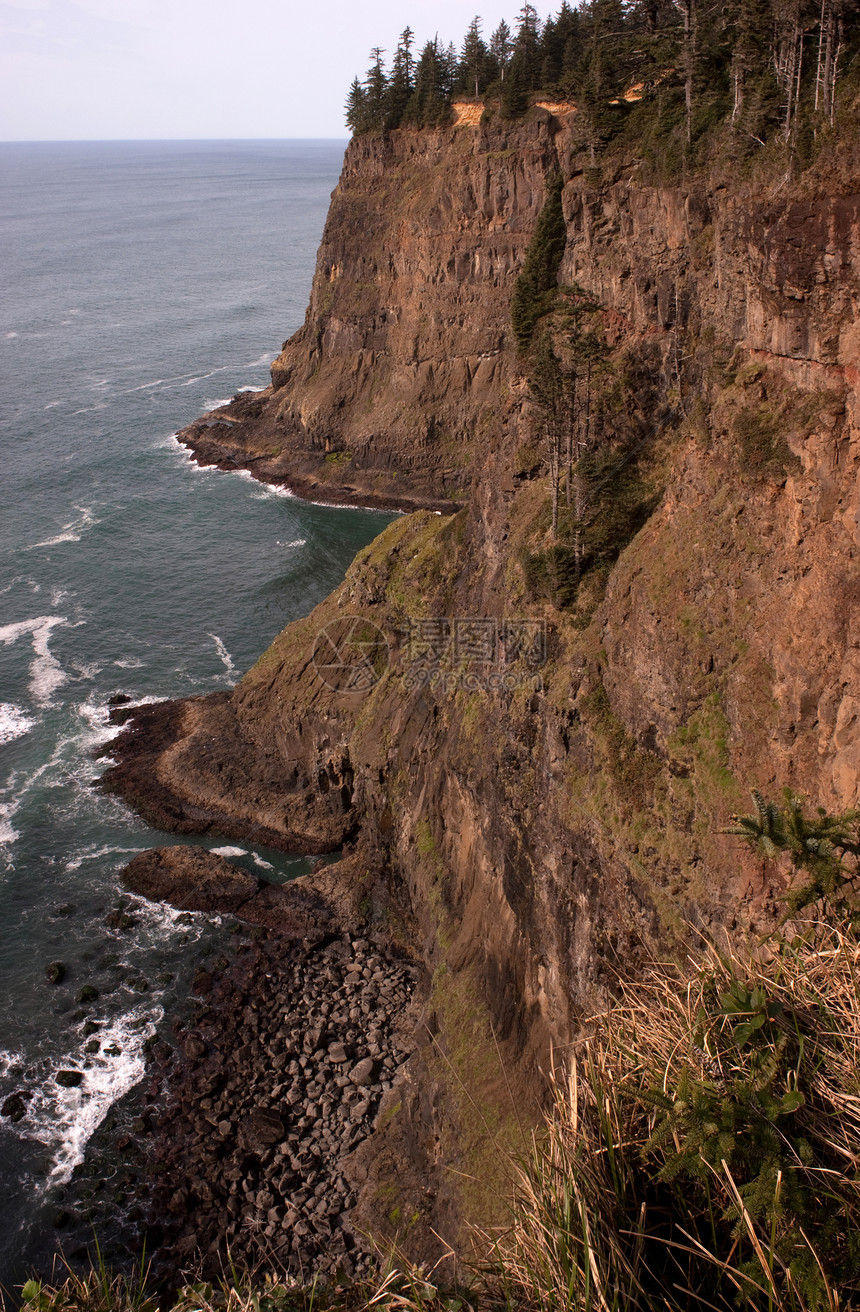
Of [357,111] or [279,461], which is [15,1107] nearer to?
[279,461]

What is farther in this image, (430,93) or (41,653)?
(430,93)

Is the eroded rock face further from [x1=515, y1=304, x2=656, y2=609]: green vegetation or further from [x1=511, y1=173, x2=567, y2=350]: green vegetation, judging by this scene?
[x1=515, y1=304, x2=656, y2=609]: green vegetation

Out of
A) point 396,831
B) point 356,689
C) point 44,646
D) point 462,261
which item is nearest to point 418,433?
point 462,261
